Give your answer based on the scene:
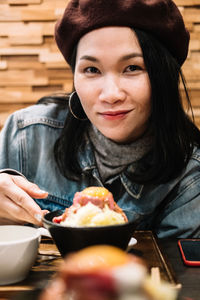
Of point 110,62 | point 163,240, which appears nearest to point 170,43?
point 110,62

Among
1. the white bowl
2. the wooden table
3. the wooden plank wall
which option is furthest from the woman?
the wooden plank wall

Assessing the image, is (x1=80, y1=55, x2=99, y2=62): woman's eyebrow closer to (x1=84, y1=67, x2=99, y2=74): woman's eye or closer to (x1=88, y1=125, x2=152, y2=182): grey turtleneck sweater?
(x1=84, y1=67, x2=99, y2=74): woman's eye

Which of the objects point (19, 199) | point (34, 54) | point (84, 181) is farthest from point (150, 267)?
point (34, 54)

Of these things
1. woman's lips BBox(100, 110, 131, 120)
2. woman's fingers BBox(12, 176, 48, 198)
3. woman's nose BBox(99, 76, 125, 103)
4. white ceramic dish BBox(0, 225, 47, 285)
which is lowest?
woman's fingers BBox(12, 176, 48, 198)

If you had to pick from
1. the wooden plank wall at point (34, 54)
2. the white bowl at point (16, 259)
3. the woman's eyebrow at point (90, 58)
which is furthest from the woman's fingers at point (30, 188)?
the wooden plank wall at point (34, 54)

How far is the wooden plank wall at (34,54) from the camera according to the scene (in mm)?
2871

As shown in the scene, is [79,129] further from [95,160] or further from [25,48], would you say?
[25,48]

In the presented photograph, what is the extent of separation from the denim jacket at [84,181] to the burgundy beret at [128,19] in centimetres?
54

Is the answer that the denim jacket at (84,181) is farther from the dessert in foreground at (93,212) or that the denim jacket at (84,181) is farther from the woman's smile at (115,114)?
the dessert in foreground at (93,212)

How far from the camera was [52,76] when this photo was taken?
2941 mm

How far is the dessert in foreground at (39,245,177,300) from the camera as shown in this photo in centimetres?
41

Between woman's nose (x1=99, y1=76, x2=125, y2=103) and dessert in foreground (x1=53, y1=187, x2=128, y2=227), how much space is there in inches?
20.3

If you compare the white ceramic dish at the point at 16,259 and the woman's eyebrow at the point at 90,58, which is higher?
the woman's eyebrow at the point at 90,58

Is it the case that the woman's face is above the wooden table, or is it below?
above
